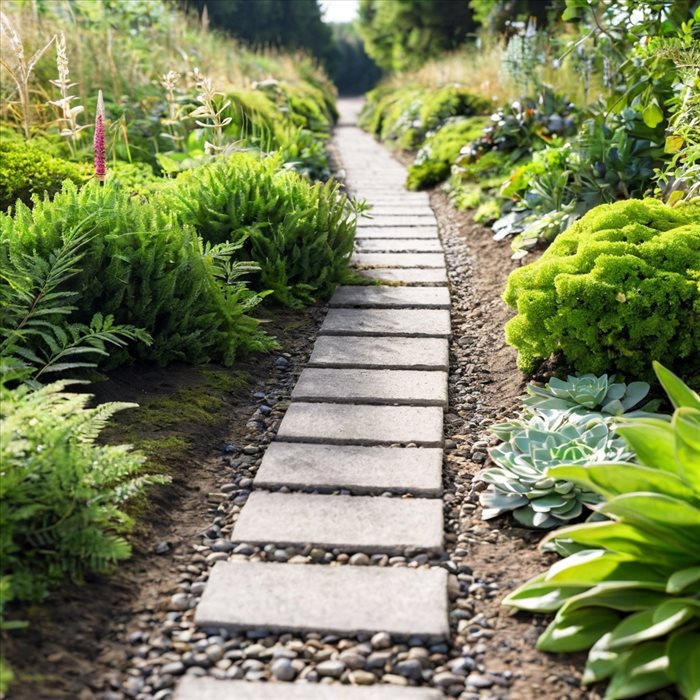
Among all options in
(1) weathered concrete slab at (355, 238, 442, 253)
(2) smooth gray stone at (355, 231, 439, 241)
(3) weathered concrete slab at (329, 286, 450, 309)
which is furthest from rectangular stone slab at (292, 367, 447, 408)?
(2) smooth gray stone at (355, 231, 439, 241)

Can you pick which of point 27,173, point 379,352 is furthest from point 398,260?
point 27,173

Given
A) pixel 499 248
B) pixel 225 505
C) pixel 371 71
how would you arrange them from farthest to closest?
pixel 371 71 → pixel 499 248 → pixel 225 505

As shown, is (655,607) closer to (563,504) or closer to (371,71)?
(563,504)

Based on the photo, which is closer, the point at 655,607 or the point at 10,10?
the point at 655,607

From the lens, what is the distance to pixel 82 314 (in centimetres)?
365

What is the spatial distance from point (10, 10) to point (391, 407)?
20.2 feet

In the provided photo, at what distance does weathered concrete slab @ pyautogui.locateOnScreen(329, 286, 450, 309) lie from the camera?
492 centimetres

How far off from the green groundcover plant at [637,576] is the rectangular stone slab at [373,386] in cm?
139

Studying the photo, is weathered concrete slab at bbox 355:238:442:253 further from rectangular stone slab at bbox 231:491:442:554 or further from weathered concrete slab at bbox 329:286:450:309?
rectangular stone slab at bbox 231:491:442:554

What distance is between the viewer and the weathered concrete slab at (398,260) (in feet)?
18.9

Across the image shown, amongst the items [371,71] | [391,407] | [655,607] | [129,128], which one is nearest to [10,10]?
[129,128]

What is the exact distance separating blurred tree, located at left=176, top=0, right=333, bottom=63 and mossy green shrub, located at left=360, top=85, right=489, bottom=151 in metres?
15.3

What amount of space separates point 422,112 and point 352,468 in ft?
31.7

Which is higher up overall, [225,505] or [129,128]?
[129,128]
